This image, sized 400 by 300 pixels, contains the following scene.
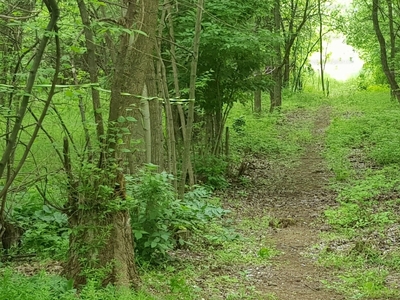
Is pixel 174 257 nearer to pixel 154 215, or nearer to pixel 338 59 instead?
pixel 154 215

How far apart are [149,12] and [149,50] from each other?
1.57 ft

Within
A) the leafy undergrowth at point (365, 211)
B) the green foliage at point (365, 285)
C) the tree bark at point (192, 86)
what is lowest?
the green foliage at point (365, 285)

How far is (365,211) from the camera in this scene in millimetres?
9148

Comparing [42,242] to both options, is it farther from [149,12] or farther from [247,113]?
[247,113]

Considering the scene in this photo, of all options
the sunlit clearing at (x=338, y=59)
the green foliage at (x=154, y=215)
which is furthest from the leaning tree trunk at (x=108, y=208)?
the sunlit clearing at (x=338, y=59)

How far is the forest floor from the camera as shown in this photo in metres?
6.30

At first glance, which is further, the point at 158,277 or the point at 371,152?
the point at 371,152

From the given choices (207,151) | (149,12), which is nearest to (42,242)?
(149,12)

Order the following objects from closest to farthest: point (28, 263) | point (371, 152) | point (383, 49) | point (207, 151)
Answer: point (28, 263) < point (207, 151) < point (371, 152) < point (383, 49)

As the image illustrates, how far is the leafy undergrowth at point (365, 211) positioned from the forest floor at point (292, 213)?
26 cm

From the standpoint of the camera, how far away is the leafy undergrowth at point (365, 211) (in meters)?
6.32

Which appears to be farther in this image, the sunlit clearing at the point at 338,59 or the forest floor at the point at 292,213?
the sunlit clearing at the point at 338,59

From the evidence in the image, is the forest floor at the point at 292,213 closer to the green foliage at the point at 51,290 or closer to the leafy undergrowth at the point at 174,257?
the leafy undergrowth at the point at 174,257

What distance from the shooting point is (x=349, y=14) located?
31.7 m
